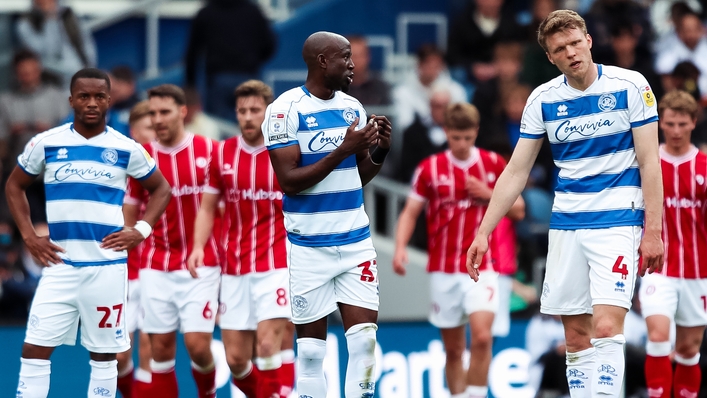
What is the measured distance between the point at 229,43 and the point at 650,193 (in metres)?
7.73

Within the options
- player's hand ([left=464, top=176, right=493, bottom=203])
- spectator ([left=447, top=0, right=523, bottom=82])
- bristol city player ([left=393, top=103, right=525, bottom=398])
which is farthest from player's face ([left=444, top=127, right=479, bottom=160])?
spectator ([left=447, top=0, right=523, bottom=82])

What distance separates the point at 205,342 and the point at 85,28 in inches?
284

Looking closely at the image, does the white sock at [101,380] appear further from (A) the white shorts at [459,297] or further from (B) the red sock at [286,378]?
(A) the white shorts at [459,297]

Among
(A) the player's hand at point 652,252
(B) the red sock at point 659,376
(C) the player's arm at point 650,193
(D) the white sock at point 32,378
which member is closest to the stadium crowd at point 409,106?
(B) the red sock at point 659,376

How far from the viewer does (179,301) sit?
29.7 ft

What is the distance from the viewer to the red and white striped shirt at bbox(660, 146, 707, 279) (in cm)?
881

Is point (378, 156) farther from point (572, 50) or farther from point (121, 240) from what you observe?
point (121, 240)

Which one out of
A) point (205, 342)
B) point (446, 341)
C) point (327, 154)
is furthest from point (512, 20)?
point (327, 154)

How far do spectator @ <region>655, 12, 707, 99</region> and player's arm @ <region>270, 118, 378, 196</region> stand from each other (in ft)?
25.1

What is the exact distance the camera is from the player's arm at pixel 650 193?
22.0ft

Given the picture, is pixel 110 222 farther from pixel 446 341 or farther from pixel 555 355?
pixel 555 355

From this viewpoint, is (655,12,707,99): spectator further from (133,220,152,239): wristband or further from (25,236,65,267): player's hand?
(25,236,65,267): player's hand

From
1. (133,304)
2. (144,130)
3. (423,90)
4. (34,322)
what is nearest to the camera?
(34,322)

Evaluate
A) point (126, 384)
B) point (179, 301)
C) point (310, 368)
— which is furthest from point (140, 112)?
point (310, 368)
